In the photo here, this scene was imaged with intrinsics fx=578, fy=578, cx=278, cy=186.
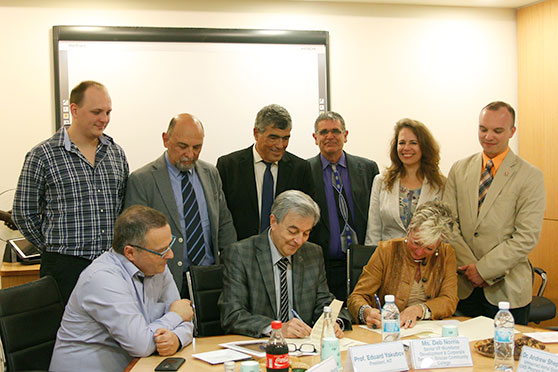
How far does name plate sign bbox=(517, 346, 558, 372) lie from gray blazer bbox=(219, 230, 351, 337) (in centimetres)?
91

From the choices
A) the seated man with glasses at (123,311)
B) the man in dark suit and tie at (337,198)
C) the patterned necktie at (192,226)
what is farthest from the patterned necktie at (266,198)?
the seated man with glasses at (123,311)

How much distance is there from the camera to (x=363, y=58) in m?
5.25

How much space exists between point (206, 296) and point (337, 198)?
129cm

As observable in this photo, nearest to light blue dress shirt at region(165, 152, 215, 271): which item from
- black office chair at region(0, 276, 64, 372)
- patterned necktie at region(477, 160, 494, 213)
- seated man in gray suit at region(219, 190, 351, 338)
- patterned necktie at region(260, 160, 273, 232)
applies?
patterned necktie at region(260, 160, 273, 232)

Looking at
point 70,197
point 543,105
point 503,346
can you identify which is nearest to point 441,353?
point 503,346

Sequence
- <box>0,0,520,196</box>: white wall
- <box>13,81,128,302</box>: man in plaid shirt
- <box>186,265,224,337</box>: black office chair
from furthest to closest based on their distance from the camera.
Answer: <box>0,0,520,196</box>: white wall < <box>13,81,128,302</box>: man in plaid shirt < <box>186,265,224,337</box>: black office chair

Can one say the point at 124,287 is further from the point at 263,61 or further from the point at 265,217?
the point at 263,61

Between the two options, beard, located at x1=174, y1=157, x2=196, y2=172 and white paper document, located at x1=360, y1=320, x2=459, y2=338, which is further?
beard, located at x1=174, y1=157, x2=196, y2=172

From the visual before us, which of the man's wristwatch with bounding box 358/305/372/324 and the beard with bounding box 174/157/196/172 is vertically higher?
the beard with bounding box 174/157/196/172

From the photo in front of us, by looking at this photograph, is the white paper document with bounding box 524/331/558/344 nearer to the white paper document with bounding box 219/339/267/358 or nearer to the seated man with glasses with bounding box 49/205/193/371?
the white paper document with bounding box 219/339/267/358

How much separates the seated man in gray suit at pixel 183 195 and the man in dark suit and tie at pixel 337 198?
0.77 m

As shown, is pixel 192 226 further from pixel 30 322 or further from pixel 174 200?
pixel 30 322

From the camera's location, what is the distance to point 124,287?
248 cm

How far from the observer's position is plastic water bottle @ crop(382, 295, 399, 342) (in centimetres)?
253
